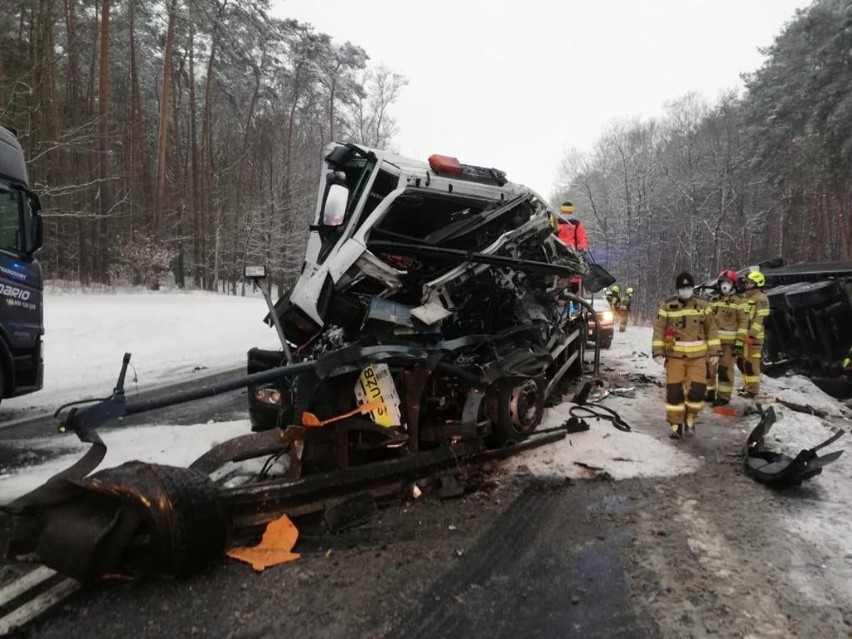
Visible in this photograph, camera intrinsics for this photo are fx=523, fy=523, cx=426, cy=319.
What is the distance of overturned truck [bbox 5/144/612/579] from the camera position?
2426mm

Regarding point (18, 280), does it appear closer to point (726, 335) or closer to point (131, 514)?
point (131, 514)

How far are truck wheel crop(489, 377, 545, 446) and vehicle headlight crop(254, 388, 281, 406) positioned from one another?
1.69 meters

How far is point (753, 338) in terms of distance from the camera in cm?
734

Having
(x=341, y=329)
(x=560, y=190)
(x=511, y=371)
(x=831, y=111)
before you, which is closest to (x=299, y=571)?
(x=341, y=329)

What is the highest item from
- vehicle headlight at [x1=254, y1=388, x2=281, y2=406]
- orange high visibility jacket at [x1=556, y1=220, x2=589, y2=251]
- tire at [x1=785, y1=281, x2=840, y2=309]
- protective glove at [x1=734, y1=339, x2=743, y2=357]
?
orange high visibility jacket at [x1=556, y1=220, x2=589, y2=251]

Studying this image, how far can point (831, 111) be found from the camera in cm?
1911

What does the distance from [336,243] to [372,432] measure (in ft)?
4.83

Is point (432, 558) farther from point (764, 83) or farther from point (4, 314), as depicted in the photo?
point (764, 83)

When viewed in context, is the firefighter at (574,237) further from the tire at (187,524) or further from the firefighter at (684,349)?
the tire at (187,524)

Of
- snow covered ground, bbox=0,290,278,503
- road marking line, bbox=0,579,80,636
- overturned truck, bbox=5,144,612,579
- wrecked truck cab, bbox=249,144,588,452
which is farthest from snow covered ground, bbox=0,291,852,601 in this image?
road marking line, bbox=0,579,80,636

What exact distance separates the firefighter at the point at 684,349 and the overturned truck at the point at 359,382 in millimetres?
1525

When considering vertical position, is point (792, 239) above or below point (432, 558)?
above

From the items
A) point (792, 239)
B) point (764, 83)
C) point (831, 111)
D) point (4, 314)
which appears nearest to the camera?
point (4, 314)

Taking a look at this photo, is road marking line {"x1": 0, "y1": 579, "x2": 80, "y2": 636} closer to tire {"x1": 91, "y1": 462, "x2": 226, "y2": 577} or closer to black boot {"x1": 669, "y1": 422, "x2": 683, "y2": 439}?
tire {"x1": 91, "y1": 462, "x2": 226, "y2": 577}
